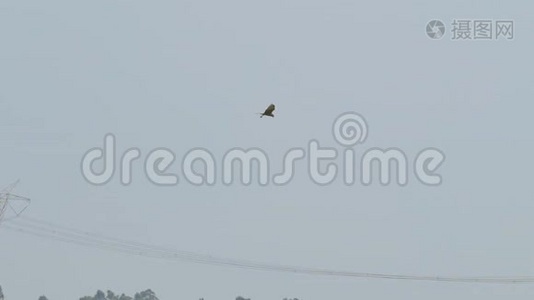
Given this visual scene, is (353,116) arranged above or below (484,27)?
below

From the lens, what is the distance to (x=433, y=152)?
4.61 metres

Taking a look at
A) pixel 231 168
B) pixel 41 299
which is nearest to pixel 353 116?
pixel 231 168

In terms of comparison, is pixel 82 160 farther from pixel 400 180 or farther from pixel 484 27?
pixel 484 27

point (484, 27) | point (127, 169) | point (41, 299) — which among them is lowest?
point (41, 299)

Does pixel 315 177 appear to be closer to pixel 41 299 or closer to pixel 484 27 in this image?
pixel 484 27

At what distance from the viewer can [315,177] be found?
4.53 m

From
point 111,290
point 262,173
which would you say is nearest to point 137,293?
point 111,290

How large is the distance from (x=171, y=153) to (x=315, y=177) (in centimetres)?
61

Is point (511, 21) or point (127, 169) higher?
point (511, 21)

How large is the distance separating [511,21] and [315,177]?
1.08m

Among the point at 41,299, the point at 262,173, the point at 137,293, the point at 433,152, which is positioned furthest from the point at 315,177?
the point at 41,299

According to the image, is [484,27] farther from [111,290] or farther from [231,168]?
[111,290]

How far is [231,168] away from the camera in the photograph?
4539 mm

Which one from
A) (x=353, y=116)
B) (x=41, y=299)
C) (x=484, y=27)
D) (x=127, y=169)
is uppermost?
(x=484, y=27)
